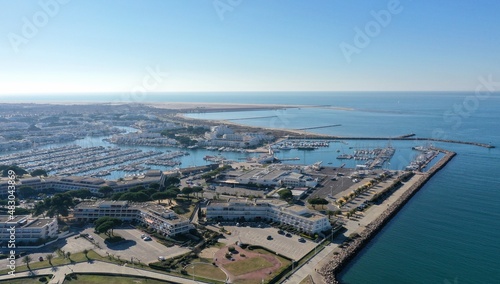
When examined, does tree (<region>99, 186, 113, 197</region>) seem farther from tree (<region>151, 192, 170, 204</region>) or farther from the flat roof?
the flat roof

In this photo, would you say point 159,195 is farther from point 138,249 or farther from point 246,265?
point 246,265

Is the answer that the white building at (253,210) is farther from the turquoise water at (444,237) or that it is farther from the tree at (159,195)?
the turquoise water at (444,237)

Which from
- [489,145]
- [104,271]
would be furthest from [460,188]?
[104,271]

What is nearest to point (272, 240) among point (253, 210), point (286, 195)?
point (253, 210)

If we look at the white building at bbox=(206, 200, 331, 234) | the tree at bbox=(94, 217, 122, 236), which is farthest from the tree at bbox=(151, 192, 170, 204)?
the tree at bbox=(94, 217, 122, 236)

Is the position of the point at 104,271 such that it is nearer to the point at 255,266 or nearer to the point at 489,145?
the point at 255,266
